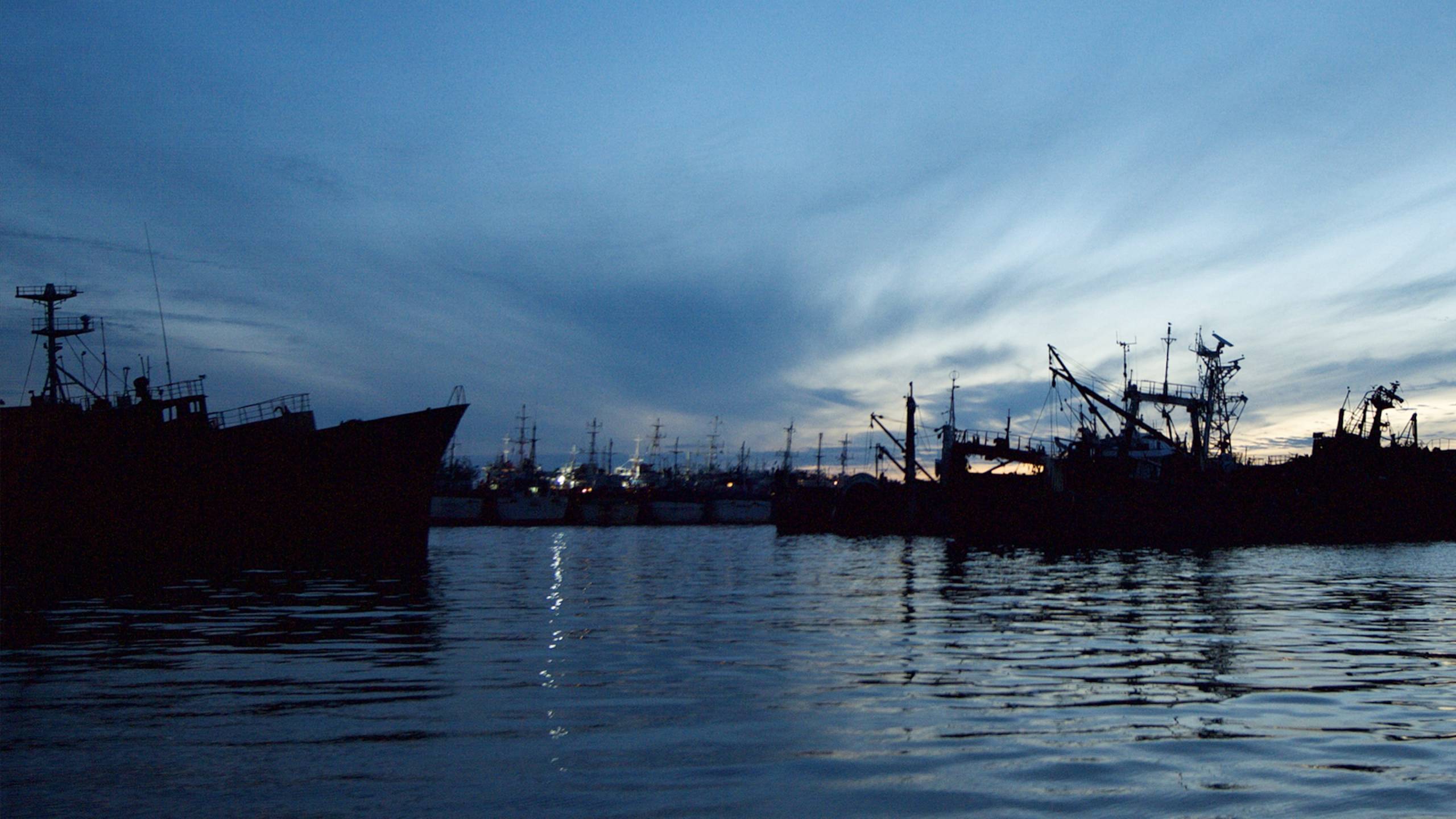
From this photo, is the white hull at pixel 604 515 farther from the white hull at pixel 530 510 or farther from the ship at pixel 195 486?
the ship at pixel 195 486

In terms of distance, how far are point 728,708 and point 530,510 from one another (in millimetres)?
141252

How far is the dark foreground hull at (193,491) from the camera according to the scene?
40.2 m

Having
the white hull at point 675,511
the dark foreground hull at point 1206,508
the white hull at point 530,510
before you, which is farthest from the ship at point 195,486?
the white hull at point 675,511

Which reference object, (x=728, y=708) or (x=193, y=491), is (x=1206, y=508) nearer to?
(x=193, y=491)

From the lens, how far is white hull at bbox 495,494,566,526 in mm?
147125

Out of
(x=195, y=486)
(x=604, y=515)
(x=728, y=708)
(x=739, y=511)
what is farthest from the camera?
(x=739, y=511)

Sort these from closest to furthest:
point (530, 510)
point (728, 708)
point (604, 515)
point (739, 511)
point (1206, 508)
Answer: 1. point (728, 708)
2. point (1206, 508)
3. point (530, 510)
4. point (604, 515)
5. point (739, 511)

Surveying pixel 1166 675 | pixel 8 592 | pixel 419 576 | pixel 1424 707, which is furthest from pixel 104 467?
pixel 1424 707

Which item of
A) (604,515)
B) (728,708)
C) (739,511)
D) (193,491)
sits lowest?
(604,515)

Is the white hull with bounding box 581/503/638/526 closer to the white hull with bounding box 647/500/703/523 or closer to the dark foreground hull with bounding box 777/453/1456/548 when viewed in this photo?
the white hull with bounding box 647/500/703/523

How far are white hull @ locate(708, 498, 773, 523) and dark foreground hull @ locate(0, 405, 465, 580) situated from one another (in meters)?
125

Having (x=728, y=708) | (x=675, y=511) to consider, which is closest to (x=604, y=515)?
(x=675, y=511)

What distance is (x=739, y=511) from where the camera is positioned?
172 meters

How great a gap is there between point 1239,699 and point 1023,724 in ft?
10.4
